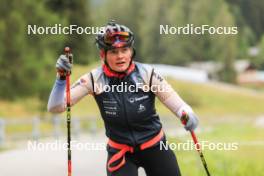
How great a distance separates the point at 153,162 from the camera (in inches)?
226

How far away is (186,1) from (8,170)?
55.0 metres

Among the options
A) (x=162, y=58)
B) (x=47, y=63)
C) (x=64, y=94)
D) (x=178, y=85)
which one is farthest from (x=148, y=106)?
(x=178, y=85)

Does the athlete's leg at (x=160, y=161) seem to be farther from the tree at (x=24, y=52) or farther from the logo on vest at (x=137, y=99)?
the tree at (x=24, y=52)

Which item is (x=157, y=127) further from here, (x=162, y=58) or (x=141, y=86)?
(x=162, y=58)

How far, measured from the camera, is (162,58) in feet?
189

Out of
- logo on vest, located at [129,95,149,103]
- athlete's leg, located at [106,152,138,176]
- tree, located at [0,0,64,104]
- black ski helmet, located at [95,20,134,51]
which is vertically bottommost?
athlete's leg, located at [106,152,138,176]

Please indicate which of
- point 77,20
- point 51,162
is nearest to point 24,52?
point 77,20

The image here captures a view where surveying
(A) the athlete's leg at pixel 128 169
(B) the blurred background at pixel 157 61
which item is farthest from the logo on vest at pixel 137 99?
(B) the blurred background at pixel 157 61

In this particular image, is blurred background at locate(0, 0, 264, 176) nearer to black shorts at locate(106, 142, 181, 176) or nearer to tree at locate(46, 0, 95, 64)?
tree at locate(46, 0, 95, 64)

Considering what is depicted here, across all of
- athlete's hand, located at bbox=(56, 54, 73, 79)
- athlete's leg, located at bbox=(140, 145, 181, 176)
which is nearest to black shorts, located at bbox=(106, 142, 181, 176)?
Result: athlete's leg, located at bbox=(140, 145, 181, 176)

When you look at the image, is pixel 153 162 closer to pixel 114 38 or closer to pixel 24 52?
pixel 114 38

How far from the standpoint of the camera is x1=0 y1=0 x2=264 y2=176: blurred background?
3534 cm

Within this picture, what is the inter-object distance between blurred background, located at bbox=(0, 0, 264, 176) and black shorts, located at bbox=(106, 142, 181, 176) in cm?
1957

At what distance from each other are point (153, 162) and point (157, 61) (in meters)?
50.5
